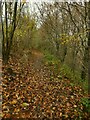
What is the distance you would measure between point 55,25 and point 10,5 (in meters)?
6.83

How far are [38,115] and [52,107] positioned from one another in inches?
34.7

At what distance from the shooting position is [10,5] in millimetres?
11633

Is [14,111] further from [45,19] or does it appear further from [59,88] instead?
[45,19]

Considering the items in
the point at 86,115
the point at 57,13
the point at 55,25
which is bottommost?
the point at 86,115

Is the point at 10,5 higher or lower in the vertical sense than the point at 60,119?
higher

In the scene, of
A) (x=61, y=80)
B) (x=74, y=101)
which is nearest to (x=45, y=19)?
(x=61, y=80)

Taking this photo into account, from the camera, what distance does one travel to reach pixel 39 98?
24.9 feet

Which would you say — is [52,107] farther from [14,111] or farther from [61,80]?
[61,80]

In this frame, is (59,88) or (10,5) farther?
(10,5)

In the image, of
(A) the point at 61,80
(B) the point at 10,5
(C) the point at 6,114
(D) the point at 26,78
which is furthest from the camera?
(B) the point at 10,5

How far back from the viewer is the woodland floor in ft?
21.1

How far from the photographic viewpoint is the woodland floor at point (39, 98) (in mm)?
6429

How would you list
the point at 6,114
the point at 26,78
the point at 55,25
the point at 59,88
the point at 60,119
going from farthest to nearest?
the point at 55,25 → the point at 26,78 → the point at 59,88 → the point at 60,119 → the point at 6,114

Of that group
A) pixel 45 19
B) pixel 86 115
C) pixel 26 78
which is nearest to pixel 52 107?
pixel 86 115
